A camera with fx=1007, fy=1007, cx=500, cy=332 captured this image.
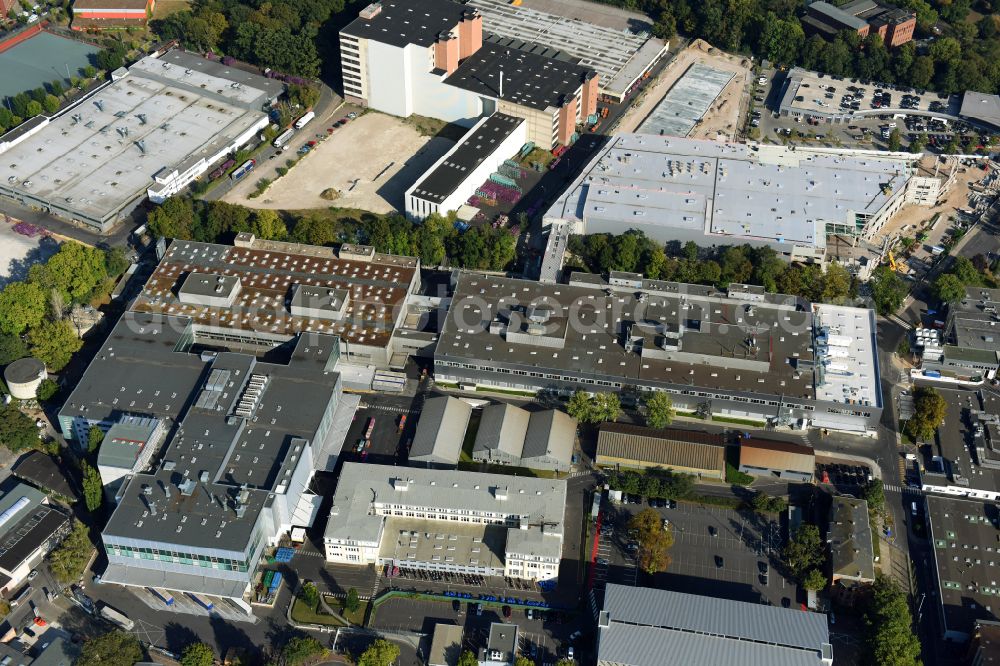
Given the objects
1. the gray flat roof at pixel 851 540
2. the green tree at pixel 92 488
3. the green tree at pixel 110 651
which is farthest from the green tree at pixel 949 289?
the green tree at pixel 92 488

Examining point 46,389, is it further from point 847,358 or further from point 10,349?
point 847,358

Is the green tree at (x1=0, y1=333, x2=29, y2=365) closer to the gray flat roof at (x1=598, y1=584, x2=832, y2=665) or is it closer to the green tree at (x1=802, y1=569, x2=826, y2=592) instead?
the gray flat roof at (x1=598, y1=584, x2=832, y2=665)

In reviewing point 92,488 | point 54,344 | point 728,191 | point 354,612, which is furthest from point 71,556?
point 728,191

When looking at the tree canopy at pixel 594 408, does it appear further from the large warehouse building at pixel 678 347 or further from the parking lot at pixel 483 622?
the parking lot at pixel 483 622

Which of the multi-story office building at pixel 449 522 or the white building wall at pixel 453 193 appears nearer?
the multi-story office building at pixel 449 522

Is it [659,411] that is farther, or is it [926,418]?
[926,418]

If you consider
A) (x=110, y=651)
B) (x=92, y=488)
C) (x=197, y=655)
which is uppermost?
(x=92, y=488)
